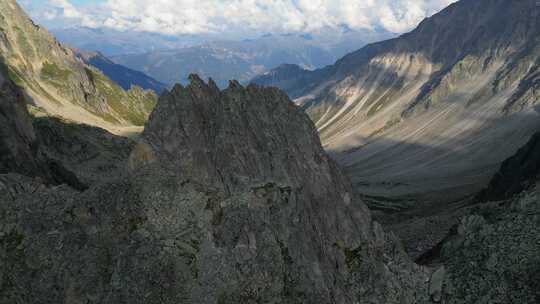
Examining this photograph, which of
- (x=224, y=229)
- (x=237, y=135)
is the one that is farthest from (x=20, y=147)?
(x=224, y=229)

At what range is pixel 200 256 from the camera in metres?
28.6

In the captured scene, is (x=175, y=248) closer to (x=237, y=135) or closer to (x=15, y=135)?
(x=237, y=135)

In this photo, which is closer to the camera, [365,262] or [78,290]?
[78,290]

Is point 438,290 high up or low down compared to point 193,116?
down

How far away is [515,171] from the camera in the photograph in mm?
117875

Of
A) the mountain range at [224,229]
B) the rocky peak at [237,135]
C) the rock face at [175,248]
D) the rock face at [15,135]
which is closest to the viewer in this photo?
the mountain range at [224,229]

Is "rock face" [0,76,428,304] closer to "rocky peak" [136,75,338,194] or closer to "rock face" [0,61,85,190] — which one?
"rocky peak" [136,75,338,194]

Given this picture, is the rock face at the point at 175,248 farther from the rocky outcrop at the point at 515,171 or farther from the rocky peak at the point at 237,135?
the rocky outcrop at the point at 515,171

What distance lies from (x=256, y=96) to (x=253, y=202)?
105 feet

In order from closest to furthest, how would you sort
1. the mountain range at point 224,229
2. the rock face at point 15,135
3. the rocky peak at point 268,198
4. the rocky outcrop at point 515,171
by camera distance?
the mountain range at point 224,229
the rocky peak at point 268,198
the rock face at point 15,135
the rocky outcrop at point 515,171

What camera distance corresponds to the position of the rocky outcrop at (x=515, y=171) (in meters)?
108

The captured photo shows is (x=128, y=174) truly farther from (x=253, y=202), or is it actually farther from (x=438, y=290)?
(x=438, y=290)

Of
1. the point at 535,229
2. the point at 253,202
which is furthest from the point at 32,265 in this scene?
the point at 535,229

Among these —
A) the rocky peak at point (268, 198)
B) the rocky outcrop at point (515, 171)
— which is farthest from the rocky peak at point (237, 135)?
the rocky outcrop at point (515, 171)
